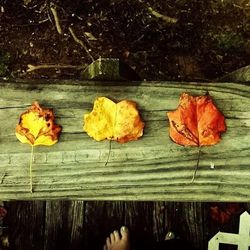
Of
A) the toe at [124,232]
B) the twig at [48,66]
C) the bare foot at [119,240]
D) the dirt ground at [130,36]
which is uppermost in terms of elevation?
the dirt ground at [130,36]

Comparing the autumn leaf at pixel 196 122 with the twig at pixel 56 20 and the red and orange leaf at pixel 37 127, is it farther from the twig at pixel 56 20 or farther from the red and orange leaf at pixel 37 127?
the twig at pixel 56 20

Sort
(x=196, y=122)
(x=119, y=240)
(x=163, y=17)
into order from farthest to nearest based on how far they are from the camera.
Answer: (x=163, y=17), (x=119, y=240), (x=196, y=122)

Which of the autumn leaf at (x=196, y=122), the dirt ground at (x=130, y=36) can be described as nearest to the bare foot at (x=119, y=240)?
the dirt ground at (x=130, y=36)

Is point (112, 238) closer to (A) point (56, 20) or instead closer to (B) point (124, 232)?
(B) point (124, 232)

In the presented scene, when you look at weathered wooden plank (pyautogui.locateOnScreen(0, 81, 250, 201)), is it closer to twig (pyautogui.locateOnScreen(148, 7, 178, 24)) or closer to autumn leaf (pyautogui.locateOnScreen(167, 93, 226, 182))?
autumn leaf (pyautogui.locateOnScreen(167, 93, 226, 182))

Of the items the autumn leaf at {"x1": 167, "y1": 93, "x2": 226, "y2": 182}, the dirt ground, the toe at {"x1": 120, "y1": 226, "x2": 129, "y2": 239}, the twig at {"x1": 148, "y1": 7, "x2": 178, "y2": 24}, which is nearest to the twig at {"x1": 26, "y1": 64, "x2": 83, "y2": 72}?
the dirt ground

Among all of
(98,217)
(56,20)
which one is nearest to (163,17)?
(56,20)
